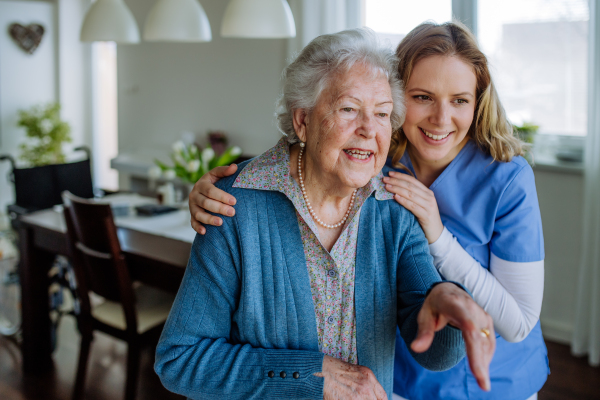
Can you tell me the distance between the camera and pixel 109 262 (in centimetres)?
224

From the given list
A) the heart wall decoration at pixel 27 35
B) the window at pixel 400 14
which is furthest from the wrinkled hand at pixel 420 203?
the heart wall decoration at pixel 27 35

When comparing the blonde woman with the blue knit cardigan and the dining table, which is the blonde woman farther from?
the dining table

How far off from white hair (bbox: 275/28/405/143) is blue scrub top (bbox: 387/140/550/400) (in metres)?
0.29

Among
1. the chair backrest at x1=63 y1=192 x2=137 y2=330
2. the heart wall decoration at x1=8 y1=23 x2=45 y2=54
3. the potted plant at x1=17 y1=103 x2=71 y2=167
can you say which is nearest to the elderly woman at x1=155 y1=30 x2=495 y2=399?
the chair backrest at x1=63 y1=192 x2=137 y2=330

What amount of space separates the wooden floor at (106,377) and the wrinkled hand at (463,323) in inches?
77.2

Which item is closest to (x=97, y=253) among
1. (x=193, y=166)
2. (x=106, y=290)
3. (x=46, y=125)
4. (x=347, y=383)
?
(x=106, y=290)

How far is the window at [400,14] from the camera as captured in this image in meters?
3.51

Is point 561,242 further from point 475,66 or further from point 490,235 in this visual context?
point 475,66

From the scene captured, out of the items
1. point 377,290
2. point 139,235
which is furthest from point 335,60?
point 139,235

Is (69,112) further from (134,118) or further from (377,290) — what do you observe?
(377,290)

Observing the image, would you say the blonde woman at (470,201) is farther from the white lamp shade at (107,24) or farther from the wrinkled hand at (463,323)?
the white lamp shade at (107,24)

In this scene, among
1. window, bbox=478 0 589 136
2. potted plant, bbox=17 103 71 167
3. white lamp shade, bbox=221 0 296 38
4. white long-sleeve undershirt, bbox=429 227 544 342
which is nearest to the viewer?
white long-sleeve undershirt, bbox=429 227 544 342

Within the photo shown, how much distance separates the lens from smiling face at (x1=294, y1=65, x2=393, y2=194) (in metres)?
1.06

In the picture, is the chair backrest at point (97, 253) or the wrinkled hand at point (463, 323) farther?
the chair backrest at point (97, 253)
